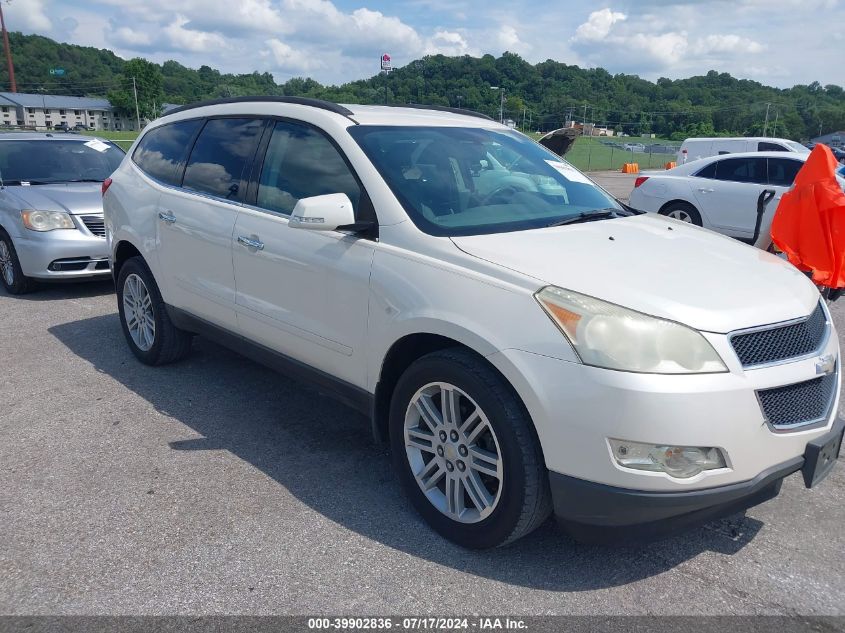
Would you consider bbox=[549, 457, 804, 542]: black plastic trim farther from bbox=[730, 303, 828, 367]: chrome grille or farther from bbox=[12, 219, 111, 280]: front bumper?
bbox=[12, 219, 111, 280]: front bumper

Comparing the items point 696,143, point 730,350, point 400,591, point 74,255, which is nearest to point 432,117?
point 730,350

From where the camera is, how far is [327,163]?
364cm

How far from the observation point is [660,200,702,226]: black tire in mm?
10960

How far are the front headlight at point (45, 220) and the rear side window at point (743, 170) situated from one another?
9.02m

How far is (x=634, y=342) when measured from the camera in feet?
8.18

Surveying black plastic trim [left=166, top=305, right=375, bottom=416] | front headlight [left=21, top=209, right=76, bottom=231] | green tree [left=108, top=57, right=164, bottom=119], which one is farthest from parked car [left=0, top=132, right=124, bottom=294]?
green tree [left=108, top=57, right=164, bottom=119]

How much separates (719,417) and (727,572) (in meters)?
0.83

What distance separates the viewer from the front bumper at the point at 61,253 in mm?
7203

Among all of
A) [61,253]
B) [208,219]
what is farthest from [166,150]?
[61,253]

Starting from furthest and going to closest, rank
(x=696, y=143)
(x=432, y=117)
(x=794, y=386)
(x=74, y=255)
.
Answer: (x=696, y=143), (x=74, y=255), (x=432, y=117), (x=794, y=386)

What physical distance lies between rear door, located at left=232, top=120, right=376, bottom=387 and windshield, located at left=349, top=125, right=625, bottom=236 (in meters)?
0.21

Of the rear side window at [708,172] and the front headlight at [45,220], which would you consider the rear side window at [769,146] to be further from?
the front headlight at [45,220]

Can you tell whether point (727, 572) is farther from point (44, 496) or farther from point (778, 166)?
point (778, 166)

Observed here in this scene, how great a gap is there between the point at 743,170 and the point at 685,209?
99 cm
